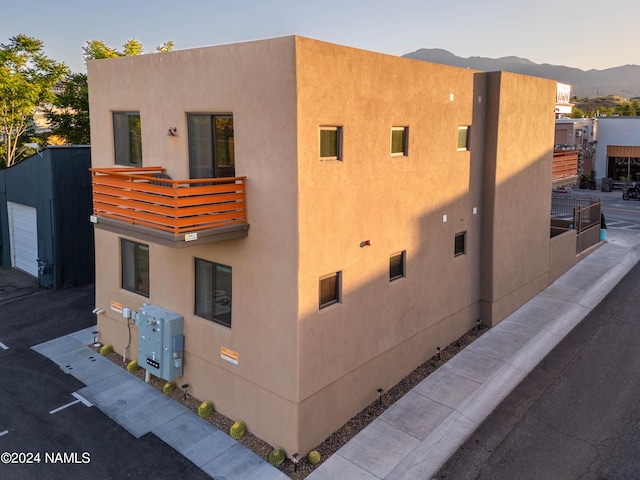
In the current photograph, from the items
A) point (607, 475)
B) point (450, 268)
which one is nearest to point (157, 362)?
point (450, 268)

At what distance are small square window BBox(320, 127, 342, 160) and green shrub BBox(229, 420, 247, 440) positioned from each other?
5.30 meters

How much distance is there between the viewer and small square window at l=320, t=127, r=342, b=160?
357 inches

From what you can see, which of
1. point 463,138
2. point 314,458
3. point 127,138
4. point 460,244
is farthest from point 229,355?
point 463,138

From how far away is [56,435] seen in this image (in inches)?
385

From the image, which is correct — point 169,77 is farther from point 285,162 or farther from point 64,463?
point 64,463

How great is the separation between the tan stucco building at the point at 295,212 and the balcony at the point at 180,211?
39 mm

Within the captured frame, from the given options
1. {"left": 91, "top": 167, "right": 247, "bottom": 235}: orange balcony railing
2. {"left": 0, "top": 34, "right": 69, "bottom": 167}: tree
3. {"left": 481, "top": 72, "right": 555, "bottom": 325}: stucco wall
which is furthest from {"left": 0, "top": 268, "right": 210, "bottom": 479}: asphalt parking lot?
{"left": 0, "top": 34, "right": 69, "bottom": 167}: tree

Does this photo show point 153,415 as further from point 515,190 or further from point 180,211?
point 515,190

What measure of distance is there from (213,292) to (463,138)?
7429mm

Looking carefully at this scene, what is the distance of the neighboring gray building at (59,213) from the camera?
17.8m

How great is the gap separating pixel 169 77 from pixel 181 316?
494cm

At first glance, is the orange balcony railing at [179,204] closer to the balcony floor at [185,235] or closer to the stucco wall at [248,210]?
the balcony floor at [185,235]

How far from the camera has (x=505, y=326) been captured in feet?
47.4

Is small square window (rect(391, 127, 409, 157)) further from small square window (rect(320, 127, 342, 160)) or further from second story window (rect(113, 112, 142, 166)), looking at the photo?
second story window (rect(113, 112, 142, 166))
